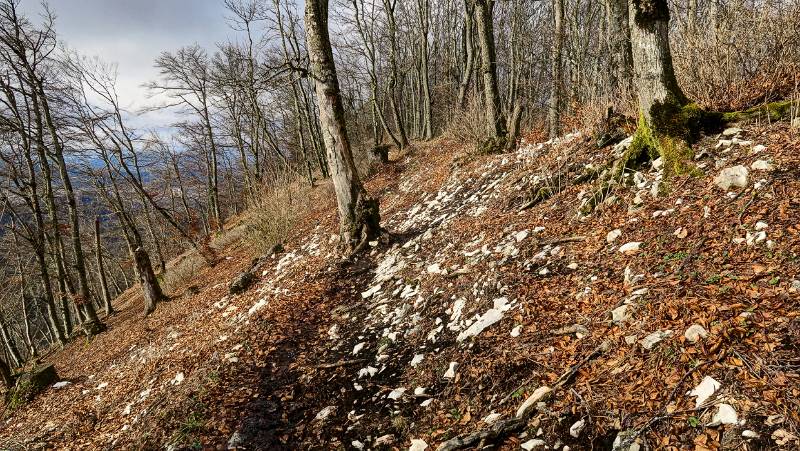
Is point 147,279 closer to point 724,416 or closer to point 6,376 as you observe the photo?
point 6,376

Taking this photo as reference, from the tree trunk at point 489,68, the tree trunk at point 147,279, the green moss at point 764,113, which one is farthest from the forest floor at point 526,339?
the tree trunk at point 147,279

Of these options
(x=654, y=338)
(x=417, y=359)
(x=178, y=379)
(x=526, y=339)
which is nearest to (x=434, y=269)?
(x=417, y=359)

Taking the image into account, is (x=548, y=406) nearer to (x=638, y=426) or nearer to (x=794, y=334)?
(x=638, y=426)

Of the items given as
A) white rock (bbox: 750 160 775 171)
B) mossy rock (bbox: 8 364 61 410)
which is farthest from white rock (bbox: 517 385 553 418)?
mossy rock (bbox: 8 364 61 410)

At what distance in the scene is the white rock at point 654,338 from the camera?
7.75 feet

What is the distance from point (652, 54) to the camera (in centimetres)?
409

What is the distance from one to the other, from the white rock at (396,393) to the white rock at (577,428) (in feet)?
4.61

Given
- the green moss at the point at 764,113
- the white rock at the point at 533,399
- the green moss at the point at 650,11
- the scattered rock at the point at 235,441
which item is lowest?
the scattered rock at the point at 235,441

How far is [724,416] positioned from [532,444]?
91 centimetres

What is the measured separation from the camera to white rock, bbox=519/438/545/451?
2.21m

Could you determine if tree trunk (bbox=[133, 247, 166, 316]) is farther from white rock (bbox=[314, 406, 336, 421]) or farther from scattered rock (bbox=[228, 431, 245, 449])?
white rock (bbox=[314, 406, 336, 421])

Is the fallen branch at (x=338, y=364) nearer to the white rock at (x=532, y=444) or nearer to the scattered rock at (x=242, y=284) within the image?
the white rock at (x=532, y=444)

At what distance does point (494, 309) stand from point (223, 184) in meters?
36.9

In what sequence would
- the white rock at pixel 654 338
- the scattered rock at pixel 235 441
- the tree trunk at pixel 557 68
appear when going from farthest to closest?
the tree trunk at pixel 557 68, the scattered rock at pixel 235 441, the white rock at pixel 654 338
